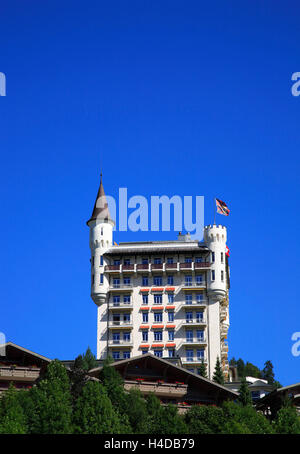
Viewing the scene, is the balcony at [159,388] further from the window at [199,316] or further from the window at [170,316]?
the window at [199,316]

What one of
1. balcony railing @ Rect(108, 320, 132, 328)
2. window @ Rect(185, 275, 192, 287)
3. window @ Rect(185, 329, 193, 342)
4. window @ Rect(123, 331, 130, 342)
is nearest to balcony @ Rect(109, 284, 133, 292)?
balcony railing @ Rect(108, 320, 132, 328)

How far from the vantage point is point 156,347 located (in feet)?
386

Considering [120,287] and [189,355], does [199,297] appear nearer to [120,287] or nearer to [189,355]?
[189,355]

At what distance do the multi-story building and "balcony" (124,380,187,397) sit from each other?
42.9 meters

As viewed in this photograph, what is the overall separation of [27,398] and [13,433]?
5.95m

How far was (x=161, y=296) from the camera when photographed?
121 metres

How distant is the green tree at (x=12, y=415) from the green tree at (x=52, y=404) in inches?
37.1

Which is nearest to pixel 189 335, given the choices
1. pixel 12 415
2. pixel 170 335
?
pixel 170 335

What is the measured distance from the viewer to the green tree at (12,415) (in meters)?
57.1

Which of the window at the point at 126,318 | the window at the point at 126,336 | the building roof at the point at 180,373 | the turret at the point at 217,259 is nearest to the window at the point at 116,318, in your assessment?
the window at the point at 126,318

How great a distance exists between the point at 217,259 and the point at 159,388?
49.6 meters

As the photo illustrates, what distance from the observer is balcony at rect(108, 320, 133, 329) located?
118938mm
